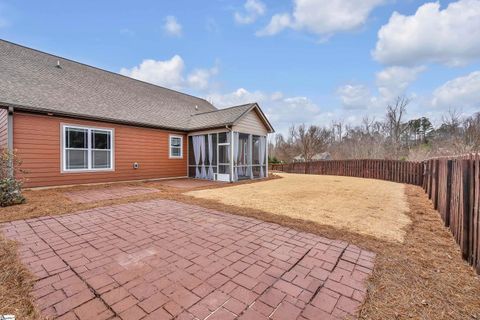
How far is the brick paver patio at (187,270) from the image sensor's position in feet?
6.32

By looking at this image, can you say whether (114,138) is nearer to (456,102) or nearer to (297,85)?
(297,85)

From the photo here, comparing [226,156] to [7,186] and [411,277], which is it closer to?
[7,186]

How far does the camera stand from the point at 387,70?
17609 millimetres

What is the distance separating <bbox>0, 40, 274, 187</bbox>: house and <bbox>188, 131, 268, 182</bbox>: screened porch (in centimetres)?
5

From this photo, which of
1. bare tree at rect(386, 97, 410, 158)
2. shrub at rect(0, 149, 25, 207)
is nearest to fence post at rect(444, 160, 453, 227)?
shrub at rect(0, 149, 25, 207)

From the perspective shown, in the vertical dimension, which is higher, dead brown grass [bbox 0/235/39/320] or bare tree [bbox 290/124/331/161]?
bare tree [bbox 290/124/331/161]

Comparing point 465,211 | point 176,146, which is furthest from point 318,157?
point 465,211

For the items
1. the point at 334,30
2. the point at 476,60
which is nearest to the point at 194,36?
the point at 334,30

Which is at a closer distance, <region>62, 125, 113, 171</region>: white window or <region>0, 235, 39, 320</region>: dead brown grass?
<region>0, 235, 39, 320</region>: dead brown grass

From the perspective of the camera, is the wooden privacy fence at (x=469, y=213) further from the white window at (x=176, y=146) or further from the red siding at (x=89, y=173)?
the white window at (x=176, y=146)

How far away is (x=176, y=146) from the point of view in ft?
41.0

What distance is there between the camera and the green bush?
5.54m

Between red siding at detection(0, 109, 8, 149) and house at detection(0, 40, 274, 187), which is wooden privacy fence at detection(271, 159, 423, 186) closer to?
house at detection(0, 40, 274, 187)

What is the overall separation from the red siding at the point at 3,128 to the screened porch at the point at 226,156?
7466mm
